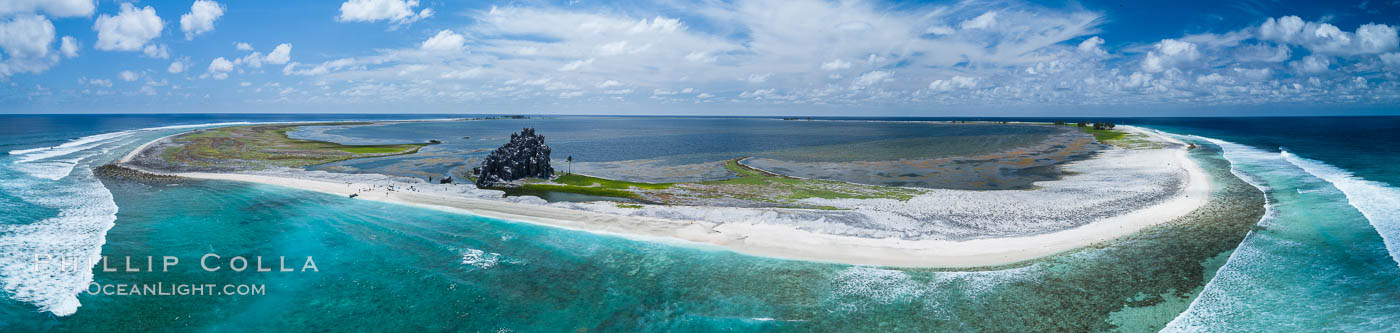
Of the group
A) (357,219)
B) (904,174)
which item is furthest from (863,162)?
(357,219)

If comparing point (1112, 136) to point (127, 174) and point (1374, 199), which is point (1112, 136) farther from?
point (127, 174)

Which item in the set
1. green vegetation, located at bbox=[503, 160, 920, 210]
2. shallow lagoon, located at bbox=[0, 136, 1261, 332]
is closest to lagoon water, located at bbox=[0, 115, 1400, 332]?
shallow lagoon, located at bbox=[0, 136, 1261, 332]

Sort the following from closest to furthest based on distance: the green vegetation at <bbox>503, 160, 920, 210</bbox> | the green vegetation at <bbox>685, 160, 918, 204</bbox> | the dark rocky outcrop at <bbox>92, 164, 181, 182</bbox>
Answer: the green vegetation at <bbox>503, 160, 920, 210</bbox> < the green vegetation at <bbox>685, 160, 918, 204</bbox> < the dark rocky outcrop at <bbox>92, 164, 181, 182</bbox>

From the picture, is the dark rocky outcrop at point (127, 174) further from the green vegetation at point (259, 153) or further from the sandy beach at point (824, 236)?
the sandy beach at point (824, 236)

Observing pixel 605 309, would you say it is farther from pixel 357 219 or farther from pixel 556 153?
pixel 556 153

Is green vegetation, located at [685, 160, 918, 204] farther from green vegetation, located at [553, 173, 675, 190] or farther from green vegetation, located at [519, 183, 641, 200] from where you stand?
green vegetation, located at [519, 183, 641, 200]

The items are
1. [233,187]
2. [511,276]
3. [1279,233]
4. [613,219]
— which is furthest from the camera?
[233,187]
